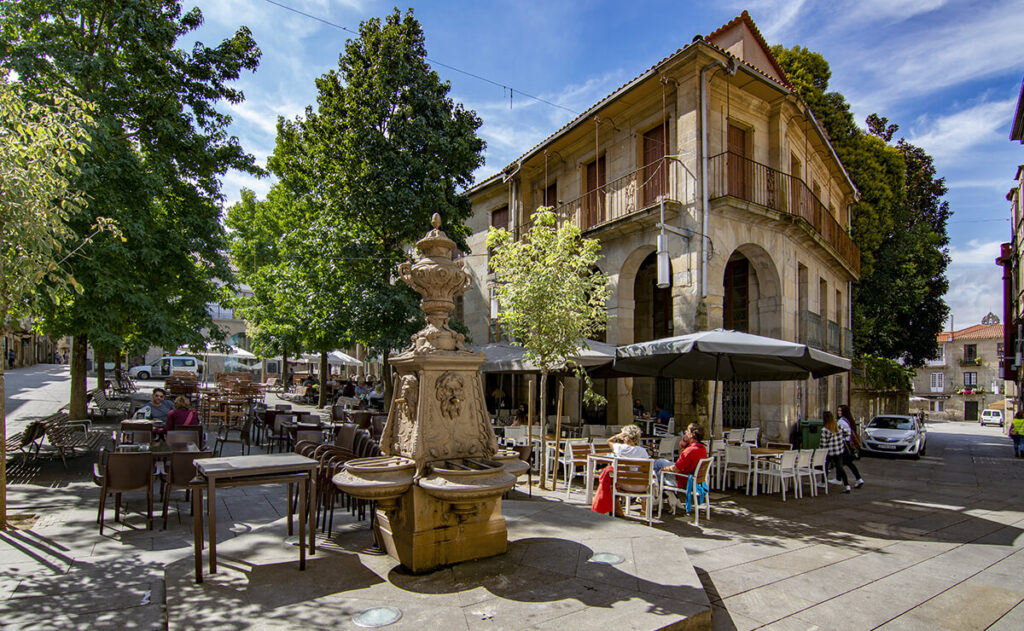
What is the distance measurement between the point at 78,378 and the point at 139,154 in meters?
4.78

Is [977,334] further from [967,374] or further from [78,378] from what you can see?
[78,378]

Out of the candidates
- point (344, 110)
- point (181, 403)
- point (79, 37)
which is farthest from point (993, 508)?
point (79, 37)

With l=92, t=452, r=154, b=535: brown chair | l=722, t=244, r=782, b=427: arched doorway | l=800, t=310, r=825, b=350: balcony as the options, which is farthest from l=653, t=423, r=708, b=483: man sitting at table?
l=800, t=310, r=825, b=350: balcony

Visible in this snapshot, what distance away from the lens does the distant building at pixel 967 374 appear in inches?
1933

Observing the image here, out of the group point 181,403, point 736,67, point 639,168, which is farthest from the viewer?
point 639,168

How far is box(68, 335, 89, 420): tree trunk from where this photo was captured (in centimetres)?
1051

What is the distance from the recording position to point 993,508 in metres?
8.02

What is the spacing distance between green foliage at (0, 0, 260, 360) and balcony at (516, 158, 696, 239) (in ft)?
24.6

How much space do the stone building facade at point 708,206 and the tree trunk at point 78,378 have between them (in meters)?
10.7

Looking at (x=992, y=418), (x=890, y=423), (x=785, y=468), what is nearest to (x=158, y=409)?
(x=785, y=468)

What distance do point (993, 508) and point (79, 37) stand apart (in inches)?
660

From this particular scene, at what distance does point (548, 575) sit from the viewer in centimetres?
388

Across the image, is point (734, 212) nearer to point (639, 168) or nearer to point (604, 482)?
point (639, 168)

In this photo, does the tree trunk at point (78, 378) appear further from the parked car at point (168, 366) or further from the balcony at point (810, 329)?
the parked car at point (168, 366)
